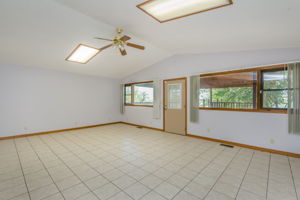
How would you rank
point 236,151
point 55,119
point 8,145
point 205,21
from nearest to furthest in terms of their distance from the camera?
1. point 205,21
2. point 236,151
3. point 8,145
4. point 55,119

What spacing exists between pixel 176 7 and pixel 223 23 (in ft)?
2.72

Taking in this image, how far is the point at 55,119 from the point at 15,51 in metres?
2.51

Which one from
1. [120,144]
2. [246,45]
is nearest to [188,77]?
[246,45]

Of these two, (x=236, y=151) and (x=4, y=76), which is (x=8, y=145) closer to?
(x=4, y=76)

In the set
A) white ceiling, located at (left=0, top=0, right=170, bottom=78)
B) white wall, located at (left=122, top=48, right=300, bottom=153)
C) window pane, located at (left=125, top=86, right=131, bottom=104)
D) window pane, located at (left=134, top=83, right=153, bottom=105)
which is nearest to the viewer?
white ceiling, located at (left=0, top=0, right=170, bottom=78)

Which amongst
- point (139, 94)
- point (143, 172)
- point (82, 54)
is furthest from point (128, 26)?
point (139, 94)

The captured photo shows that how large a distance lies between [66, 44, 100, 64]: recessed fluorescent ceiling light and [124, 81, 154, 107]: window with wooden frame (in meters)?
2.41

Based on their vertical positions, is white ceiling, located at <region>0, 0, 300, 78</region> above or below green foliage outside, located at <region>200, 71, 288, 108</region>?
above

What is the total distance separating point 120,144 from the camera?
384cm

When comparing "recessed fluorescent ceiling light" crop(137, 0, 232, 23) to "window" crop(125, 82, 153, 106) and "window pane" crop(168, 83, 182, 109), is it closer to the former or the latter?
"window pane" crop(168, 83, 182, 109)

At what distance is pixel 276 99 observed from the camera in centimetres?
315

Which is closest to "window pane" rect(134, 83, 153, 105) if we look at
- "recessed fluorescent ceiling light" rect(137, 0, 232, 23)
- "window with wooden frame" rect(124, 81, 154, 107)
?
"window with wooden frame" rect(124, 81, 154, 107)

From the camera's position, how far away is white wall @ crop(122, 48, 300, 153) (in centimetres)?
304

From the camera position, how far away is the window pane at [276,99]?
306 centimetres
